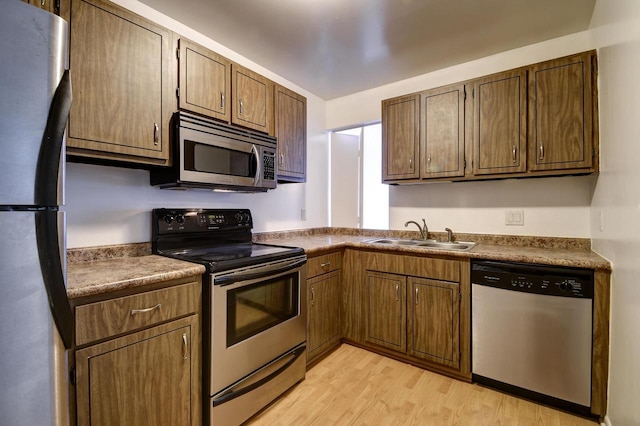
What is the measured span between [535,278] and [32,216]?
2.32m

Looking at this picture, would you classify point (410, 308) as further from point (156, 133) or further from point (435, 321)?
point (156, 133)

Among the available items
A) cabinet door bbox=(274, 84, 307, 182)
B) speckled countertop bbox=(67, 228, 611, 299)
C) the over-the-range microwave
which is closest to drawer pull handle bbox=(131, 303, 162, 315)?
speckled countertop bbox=(67, 228, 611, 299)

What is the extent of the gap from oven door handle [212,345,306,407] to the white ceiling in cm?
220

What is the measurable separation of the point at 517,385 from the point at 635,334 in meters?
0.90

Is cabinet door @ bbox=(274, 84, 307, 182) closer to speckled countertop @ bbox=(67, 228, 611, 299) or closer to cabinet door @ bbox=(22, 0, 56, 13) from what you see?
speckled countertop @ bbox=(67, 228, 611, 299)

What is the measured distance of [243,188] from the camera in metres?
2.07

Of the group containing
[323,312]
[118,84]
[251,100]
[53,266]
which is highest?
[251,100]

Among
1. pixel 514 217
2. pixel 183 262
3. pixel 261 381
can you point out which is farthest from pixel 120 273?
pixel 514 217

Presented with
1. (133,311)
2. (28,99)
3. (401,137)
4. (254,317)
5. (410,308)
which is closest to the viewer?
(28,99)

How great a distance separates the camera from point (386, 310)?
2328 millimetres

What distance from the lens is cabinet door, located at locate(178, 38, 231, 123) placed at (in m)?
1.69

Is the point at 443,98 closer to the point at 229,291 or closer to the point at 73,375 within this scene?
the point at 229,291

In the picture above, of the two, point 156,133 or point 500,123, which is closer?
point 156,133

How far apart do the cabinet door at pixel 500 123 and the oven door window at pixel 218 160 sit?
167 centimetres
